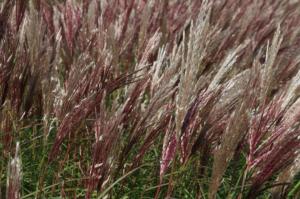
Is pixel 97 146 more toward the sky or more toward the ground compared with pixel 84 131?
more toward the sky

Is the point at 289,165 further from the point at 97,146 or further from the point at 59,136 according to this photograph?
the point at 59,136

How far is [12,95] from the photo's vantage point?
1829mm

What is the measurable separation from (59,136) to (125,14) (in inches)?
50.1

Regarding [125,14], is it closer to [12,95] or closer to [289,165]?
[12,95]

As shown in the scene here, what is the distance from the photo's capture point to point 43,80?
65.7 inches

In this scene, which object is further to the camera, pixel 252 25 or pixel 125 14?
pixel 252 25

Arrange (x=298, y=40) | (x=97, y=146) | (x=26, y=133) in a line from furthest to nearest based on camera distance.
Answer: (x=298, y=40) < (x=26, y=133) < (x=97, y=146)

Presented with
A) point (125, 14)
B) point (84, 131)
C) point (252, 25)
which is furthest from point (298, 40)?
point (84, 131)

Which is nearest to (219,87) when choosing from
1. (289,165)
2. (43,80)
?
(289,165)

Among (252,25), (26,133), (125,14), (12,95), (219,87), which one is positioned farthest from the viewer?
(252,25)

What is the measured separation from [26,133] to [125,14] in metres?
0.82

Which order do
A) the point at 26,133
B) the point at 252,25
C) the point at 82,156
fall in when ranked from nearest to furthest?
the point at 82,156 < the point at 26,133 < the point at 252,25

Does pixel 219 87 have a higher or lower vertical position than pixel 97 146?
higher

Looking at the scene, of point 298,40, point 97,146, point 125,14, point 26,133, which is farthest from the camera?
point 298,40
